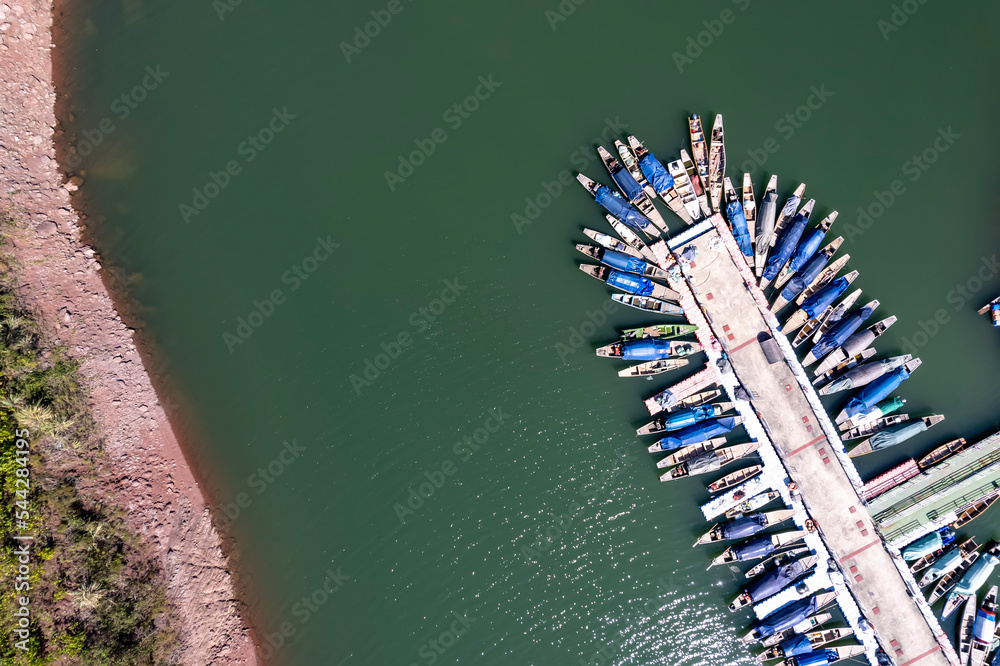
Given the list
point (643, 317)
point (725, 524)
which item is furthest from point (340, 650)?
point (643, 317)

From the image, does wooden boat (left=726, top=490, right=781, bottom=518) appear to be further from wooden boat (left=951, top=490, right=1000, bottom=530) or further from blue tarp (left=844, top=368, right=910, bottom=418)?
wooden boat (left=951, top=490, right=1000, bottom=530)

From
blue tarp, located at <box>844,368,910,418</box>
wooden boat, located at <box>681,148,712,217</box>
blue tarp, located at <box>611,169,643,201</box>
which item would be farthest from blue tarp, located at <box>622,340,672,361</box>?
blue tarp, located at <box>844,368,910,418</box>

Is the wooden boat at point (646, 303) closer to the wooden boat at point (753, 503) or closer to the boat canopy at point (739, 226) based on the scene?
the boat canopy at point (739, 226)

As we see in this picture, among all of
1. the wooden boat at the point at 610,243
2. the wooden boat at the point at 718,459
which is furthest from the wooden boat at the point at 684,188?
the wooden boat at the point at 718,459

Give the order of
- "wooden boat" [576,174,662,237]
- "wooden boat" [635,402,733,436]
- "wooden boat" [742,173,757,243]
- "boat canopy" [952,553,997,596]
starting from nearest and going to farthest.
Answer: "boat canopy" [952,553,997,596] < "wooden boat" [635,402,733,436] < "wooden boat" [576,174,662,237] < "wooden boat" [742,173,757,243]

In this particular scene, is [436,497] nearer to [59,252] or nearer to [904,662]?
[59,252]

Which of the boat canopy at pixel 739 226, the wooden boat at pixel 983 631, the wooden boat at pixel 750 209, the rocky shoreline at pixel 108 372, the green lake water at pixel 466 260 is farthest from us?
the wooden boat at pixel 750 209
